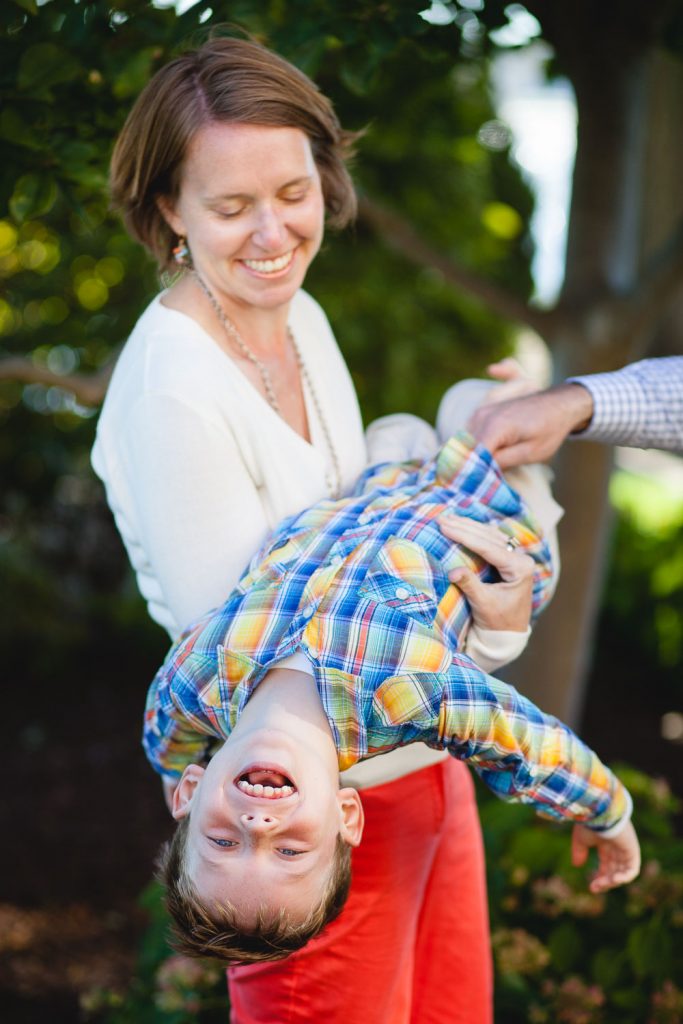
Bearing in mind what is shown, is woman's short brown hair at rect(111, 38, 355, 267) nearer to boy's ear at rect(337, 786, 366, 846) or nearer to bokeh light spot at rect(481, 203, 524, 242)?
boy's ear at rect(337, 786, 366, 846)

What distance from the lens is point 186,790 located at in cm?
178

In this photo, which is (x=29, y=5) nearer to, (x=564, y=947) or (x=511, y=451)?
(x=511, y=451)

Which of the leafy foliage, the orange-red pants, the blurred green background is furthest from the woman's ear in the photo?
the leafy foliage

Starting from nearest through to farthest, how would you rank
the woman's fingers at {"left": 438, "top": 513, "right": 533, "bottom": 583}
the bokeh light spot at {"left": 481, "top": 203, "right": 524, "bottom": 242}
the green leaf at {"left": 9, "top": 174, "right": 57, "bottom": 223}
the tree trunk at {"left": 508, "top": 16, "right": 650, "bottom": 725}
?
the woman's fingers at {"left": 438, "top": 513, "right": 533, "bottom": 583}, the green leaf at {"left": 9, "top": 174, "right": 57, "bottom": 223}, the tree trunk at {"left": 508, "top": 16, "right": 650, "bottom": 725}, the bokeh light spot at {"left": 481, "top": 203, "right": 524, "bottom": 242}

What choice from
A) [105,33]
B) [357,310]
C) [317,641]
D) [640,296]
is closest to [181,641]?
[317,641]

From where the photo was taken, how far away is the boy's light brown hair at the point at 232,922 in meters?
1.65

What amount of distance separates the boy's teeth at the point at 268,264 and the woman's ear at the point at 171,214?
0.15 m

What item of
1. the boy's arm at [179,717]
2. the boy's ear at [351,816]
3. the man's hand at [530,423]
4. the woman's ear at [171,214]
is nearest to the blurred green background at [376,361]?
the woman's ear at [171,214]

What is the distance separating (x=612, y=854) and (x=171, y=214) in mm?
1449

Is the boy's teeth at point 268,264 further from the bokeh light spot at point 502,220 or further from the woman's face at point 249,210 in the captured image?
the bokeh light spot at point 502,220

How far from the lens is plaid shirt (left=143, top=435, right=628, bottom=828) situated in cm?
169

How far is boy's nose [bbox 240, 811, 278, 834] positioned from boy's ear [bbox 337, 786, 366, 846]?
0.16 meters

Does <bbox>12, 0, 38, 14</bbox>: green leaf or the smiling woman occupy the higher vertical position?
<bbox>12, 0, 38, 14</bbox>: green leaf

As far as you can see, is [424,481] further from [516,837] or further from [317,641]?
[516,837]
